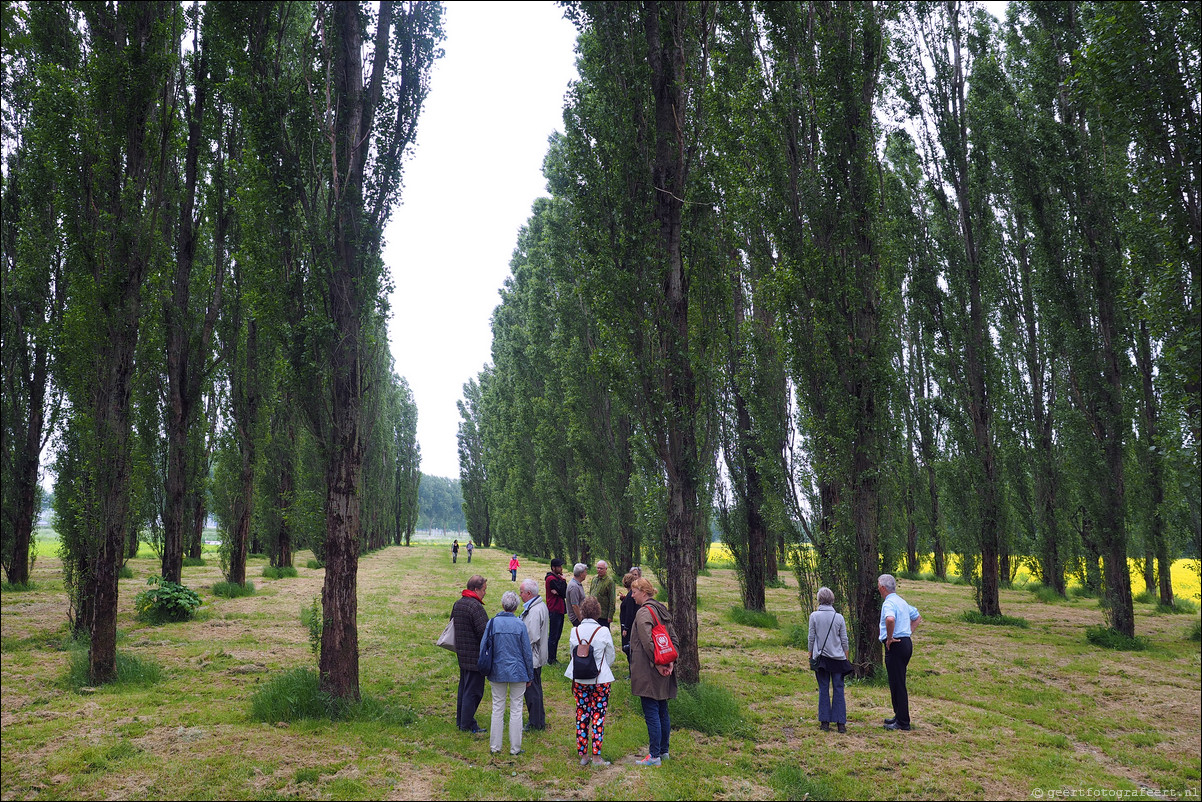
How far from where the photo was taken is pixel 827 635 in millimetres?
7570

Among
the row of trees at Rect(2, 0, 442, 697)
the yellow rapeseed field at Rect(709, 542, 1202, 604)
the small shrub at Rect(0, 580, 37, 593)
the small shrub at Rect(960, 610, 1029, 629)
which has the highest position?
the row of trees at Rect(2, 0, 442, 697)

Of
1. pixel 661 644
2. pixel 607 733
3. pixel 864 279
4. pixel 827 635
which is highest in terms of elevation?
pixel 864 279

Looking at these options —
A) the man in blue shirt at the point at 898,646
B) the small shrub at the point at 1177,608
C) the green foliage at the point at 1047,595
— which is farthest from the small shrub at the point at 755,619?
the small shrub at the point at 1177,608

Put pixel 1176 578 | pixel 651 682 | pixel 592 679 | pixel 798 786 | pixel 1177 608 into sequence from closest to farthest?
pixel 798 786 → pixel 592 679 → pixel 651 682 → pixel 1177 608 → pixel 1176 578

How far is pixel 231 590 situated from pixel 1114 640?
21.9m

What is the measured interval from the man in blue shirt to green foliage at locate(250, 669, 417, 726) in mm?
5735

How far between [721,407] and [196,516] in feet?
63.0

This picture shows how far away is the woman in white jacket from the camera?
634cm

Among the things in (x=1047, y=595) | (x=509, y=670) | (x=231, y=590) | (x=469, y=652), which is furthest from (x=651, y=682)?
(x=1047, y=595)

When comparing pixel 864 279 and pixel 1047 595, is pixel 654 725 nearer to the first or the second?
pixel 864 279

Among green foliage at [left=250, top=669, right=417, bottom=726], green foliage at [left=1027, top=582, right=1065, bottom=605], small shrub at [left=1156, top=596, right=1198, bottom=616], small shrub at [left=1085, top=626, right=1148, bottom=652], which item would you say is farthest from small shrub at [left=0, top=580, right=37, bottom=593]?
small shrub at [left=1156, top=596, right=1198, bottom=616]

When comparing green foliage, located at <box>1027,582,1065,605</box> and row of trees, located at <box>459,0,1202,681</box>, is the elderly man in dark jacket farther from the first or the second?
green foliage, located at <box>1027,582,1065,605</box>

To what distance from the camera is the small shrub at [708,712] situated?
25.8ft

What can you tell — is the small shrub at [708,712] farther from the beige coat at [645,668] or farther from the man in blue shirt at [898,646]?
the man in blue shirt at [898,646]
